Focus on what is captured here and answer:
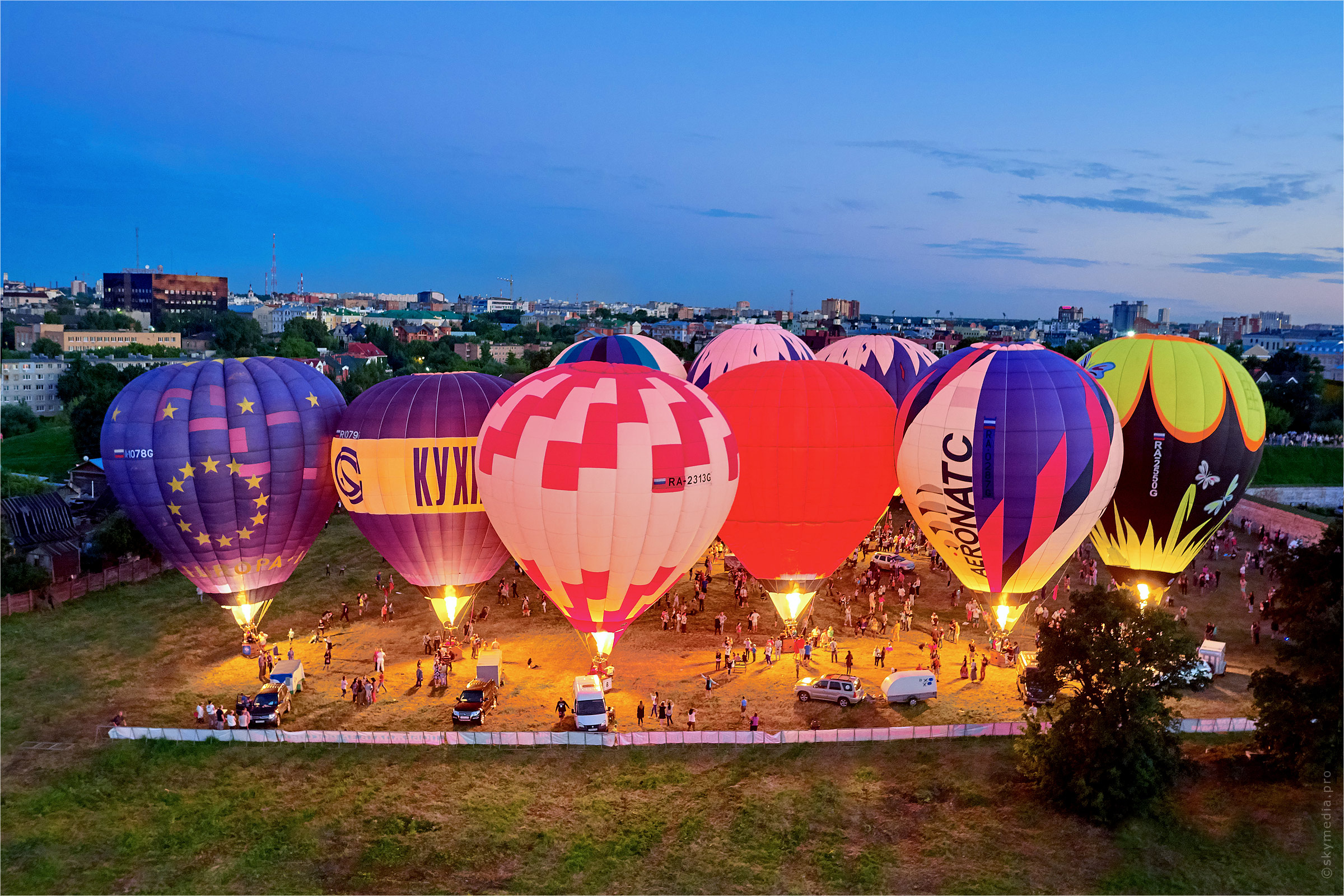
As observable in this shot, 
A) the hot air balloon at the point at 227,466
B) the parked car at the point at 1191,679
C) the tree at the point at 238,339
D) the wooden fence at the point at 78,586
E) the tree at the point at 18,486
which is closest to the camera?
the parked car at the point at 1191,679

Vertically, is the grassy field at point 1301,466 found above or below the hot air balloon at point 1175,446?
below

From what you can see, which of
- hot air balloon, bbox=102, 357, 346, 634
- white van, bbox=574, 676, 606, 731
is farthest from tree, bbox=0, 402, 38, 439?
white van, bbox=574, 676, 606, 731

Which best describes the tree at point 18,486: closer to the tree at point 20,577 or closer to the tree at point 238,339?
the tree at point 20,577

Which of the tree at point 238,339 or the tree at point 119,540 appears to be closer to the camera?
the tree at point 119,540

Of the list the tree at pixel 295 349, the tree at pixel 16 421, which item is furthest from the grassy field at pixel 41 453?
the tree at pixel 295 349

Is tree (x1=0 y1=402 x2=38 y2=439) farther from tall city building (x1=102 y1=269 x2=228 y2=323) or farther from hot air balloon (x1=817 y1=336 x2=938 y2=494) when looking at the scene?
tall city building (x1=102 y1=269 x2=228 y2=323)

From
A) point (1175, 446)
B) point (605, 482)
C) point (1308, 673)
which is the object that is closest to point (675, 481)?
point (605, 482)

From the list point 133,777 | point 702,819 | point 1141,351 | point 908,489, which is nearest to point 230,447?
point 133,777
